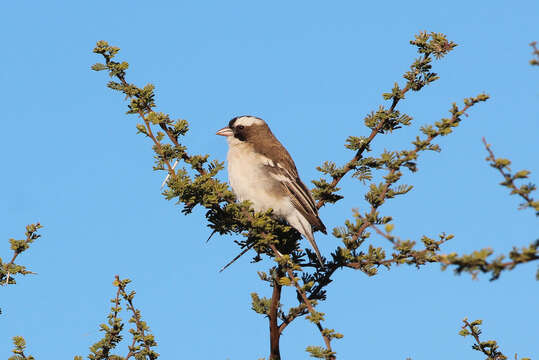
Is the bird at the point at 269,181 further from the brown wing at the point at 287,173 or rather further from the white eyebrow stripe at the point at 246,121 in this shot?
the white eyebrow stripe at the point at 246,121

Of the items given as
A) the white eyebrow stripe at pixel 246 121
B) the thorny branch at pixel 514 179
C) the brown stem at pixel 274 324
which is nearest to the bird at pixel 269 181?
the white eyebrow stripe at pixel 246 121

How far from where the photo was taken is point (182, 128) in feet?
20.6

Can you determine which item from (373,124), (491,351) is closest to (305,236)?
(373,124)

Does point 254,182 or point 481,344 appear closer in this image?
point 481,344

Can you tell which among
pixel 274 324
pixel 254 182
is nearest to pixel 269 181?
pixel 254 182

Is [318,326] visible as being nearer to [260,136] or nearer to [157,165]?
[157,165]

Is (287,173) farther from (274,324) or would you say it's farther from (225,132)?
(274,324)

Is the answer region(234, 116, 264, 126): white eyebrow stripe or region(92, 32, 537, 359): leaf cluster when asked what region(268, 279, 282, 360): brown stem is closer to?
region(92, 32, 537, 359): leaf cluster

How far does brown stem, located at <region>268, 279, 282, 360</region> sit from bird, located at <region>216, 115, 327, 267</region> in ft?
4.94

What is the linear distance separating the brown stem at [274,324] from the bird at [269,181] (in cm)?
150

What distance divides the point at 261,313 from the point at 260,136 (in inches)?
156

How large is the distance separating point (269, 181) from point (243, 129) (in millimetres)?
1413

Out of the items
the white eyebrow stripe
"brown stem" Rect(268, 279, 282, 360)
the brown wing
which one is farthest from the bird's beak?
"brown stem" Rect(268, 279, 282, 360)

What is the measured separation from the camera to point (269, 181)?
8391 mm
